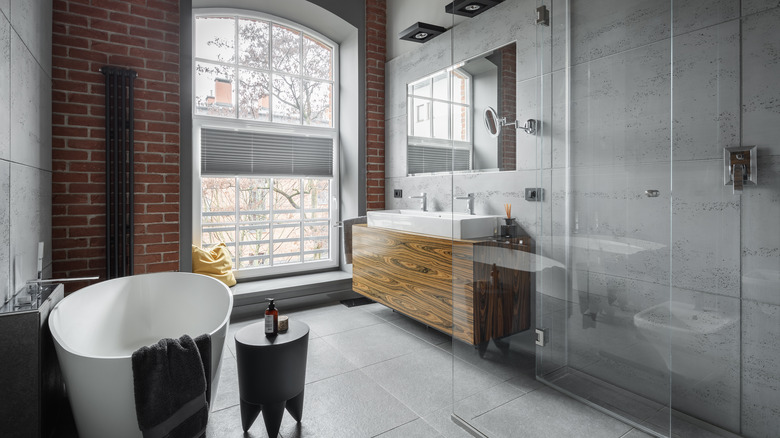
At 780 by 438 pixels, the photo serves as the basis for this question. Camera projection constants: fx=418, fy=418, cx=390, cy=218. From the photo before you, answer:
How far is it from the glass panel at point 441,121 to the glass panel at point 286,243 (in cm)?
179

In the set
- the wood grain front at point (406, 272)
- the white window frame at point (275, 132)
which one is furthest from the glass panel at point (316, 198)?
the wood grain front at point (406, 272)

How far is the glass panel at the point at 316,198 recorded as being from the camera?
14.9 feet

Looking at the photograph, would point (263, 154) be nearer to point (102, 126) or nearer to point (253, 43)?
point (253, 43)

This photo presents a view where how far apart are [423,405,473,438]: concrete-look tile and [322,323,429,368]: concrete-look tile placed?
73 centimetres

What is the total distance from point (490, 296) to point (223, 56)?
3361 millimetres

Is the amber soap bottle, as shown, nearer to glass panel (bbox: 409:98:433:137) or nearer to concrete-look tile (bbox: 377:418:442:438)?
concrete-look tile (bbox: 377:418:442:438)

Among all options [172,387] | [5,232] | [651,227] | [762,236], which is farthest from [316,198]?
[762,236]

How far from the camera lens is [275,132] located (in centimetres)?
428

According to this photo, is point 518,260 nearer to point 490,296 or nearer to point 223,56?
point 490,296

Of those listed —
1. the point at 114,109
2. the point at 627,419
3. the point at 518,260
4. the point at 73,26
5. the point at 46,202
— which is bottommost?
the point at 627,419

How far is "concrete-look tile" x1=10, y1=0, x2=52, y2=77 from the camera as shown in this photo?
2.12 meters

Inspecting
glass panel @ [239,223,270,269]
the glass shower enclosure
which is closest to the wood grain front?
the glass shower enclosure

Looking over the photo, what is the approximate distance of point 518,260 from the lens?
8.21ft

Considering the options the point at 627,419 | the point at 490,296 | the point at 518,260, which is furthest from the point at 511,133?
the point at 627,419
